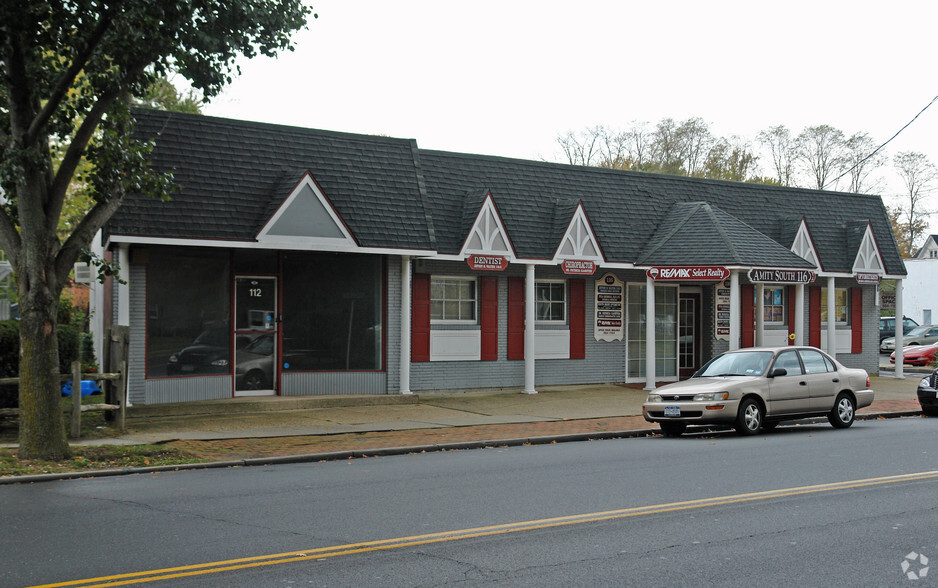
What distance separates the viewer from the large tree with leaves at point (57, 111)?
1155 centimetres

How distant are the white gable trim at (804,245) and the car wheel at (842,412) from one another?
943 centimetres

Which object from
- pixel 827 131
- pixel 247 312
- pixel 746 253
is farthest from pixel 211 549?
pixel 827 131

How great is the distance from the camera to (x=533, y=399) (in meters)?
20.1

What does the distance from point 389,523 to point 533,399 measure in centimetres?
1211

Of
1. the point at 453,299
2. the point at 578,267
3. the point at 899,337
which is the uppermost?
the point at 578,267

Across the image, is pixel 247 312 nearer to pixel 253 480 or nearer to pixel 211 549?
pixel 253 480

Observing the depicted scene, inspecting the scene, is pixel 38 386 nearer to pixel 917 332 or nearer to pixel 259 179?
pixel 259 179

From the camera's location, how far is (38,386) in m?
11.8

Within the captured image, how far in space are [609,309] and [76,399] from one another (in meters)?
13.1

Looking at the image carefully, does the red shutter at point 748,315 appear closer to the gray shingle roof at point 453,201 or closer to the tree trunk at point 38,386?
the gray shingle roof at point 453,201

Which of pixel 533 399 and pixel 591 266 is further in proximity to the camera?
pixel 591 266

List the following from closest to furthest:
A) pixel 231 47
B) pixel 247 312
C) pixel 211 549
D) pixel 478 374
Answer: pixel 211 549 → pixel 231 47 → pixel 247 312 → pixel 478 374

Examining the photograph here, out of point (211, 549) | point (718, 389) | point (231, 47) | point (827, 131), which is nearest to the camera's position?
point (211, 549)

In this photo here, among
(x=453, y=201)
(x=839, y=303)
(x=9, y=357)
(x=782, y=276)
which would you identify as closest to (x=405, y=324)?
(x=453, y=201)
